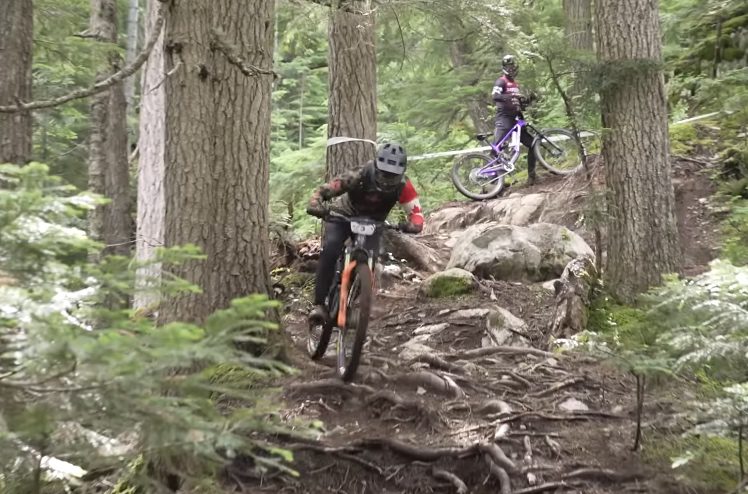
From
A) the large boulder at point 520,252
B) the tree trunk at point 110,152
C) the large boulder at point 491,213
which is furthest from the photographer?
the large boulder at point 491,213

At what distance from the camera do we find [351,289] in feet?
16.9

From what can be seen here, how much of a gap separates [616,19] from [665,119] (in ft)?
3.77

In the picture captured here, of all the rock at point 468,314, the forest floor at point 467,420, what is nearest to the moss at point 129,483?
the forest floor at point 467,420

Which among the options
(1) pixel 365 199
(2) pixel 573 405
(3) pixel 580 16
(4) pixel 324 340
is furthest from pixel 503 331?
(3) pixel 580 16

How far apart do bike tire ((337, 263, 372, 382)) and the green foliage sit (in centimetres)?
243

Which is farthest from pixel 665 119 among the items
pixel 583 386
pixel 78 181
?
pixel 78 181

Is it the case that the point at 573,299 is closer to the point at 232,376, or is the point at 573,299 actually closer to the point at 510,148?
the point at 232,376

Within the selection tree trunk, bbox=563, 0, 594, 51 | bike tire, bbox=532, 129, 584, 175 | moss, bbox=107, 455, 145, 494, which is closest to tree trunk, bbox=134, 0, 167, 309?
moss, bbox=107, 455, 145, 494

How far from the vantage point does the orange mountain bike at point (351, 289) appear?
16.0 feet

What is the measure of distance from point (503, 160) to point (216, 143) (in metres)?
7.32

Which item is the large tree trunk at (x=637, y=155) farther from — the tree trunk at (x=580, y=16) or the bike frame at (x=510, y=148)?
the tree trunk at (x=580, y=16)

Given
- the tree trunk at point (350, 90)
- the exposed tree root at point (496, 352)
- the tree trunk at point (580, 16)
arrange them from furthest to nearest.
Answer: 1. the tree trunk at point (580, 16)
2. the tree trunk at point (350, 90)
3. the exposed tree root at point (496, 352)

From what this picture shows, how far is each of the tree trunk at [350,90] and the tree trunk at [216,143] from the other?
3.01m

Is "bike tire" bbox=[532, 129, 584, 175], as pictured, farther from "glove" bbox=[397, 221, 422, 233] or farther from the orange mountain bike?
the orange mountain bike
